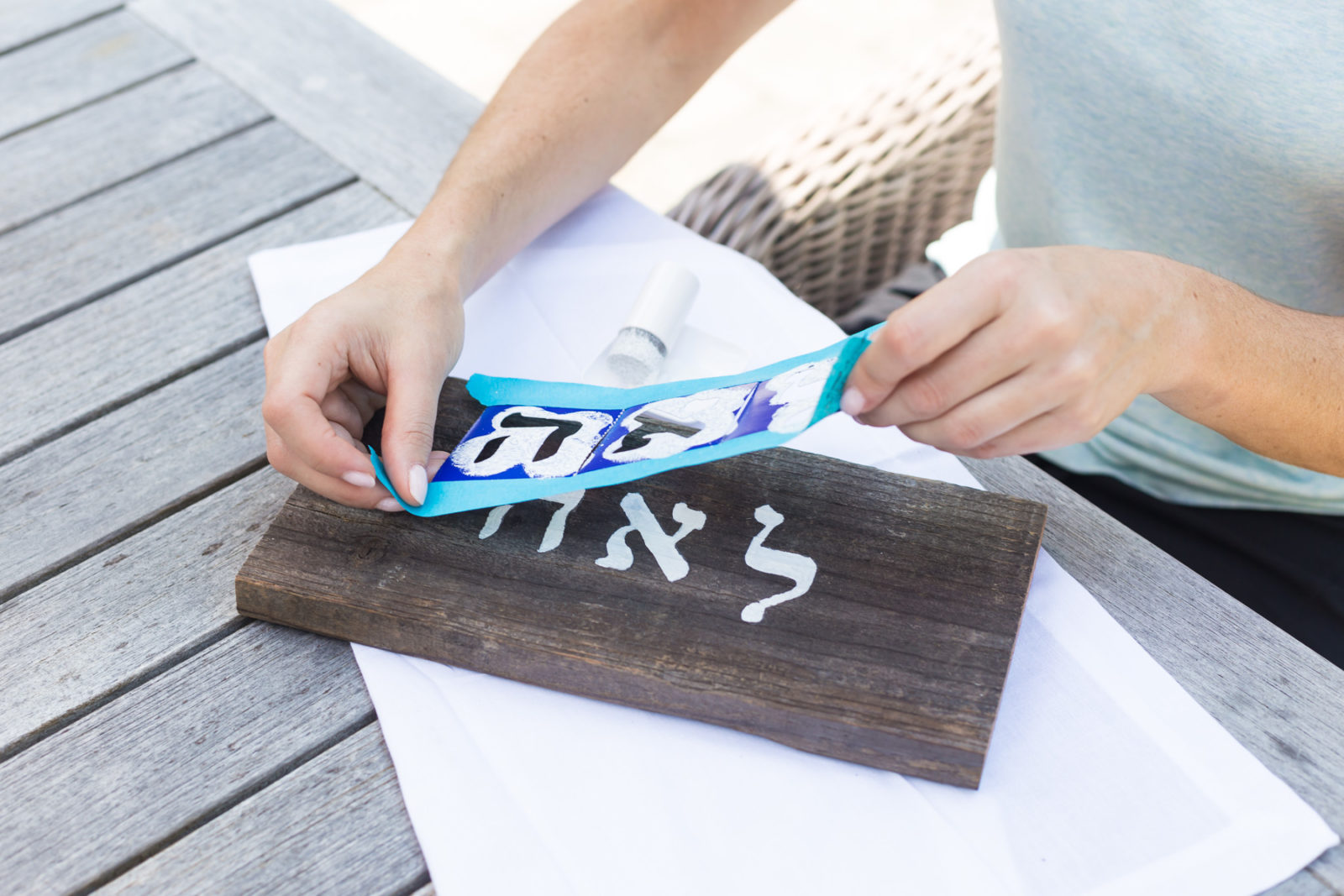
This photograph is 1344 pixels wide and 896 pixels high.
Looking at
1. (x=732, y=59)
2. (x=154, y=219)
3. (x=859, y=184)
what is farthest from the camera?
(x=732, y=59)

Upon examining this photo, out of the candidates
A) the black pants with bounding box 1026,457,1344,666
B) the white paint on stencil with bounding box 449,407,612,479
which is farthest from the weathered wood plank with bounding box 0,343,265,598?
the black pants with bounding box 1026,457,1344,666

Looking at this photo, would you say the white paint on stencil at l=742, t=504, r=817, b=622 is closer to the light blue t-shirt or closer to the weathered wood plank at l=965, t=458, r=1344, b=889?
the weathered wood plank at l=965, t=458, r=1344, b=889

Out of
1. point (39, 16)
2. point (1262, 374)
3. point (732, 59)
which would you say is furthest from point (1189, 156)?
point (732, 59)

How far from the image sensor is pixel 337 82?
1.23 m

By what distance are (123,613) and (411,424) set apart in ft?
0.83

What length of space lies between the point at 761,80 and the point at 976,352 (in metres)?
2.06

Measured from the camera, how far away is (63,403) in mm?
884

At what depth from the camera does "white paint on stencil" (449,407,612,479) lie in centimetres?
71

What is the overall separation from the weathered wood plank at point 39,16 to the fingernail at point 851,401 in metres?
1.27

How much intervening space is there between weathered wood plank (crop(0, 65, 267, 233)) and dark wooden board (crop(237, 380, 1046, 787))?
62cm

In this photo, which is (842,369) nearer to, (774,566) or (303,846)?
(774,566)

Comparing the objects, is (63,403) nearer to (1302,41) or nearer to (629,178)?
(1302,41)

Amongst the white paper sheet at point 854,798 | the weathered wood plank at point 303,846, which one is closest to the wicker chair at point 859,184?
the white paper sheet at point 854,798

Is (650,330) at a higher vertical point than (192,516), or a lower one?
higher
